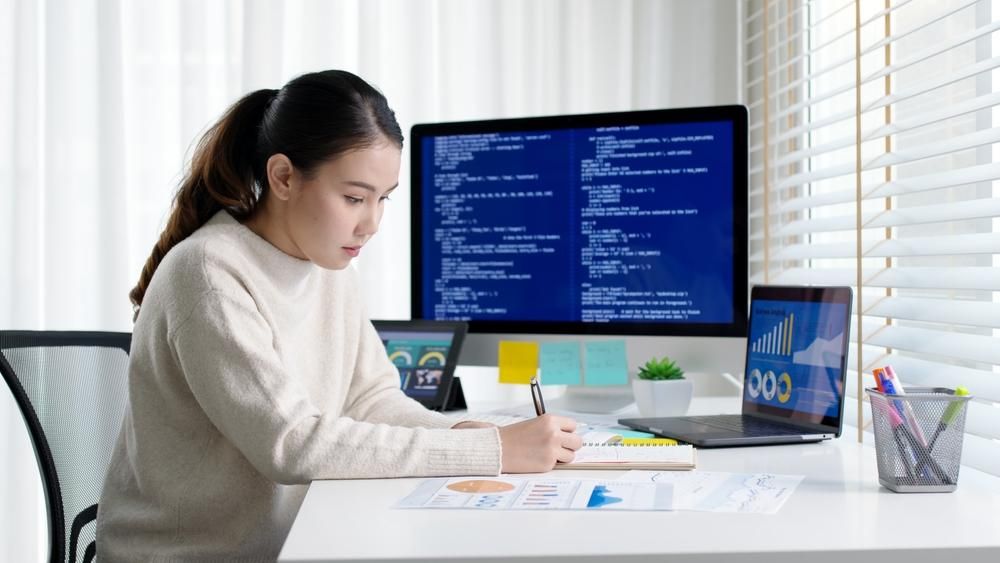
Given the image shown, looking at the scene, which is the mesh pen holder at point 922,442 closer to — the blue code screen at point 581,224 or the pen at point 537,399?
the pen at point 537,399

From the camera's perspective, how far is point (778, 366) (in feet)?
4.79

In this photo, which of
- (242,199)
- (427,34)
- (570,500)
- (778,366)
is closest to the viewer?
(570,500)

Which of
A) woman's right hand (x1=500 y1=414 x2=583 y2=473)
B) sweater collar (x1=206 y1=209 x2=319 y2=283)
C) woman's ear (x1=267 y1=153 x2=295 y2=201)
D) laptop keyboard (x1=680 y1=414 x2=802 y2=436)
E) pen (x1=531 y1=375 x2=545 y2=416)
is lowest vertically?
laptop keyboard (x1=680 y1=414 x2=802 y2=436)

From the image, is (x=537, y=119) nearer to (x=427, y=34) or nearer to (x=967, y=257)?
(x=967, y=257)

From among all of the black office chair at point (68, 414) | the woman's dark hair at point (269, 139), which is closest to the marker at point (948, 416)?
the woman's dark hair at point (269, 139)

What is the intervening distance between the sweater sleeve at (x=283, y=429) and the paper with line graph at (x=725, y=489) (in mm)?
Answer: 190

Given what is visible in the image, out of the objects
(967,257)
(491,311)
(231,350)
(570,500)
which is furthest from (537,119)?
(570,500)

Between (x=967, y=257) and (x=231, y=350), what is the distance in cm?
117

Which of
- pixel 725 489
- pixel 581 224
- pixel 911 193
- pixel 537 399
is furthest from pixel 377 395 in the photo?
pixel 911 193

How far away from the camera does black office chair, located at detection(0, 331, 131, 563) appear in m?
1.44

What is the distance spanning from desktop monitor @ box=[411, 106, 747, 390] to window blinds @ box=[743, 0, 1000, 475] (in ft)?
0.77

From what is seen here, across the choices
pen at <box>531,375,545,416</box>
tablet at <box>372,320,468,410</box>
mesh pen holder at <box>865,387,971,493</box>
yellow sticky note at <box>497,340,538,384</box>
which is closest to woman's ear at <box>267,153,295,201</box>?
pen at <box>531,375,545,416</box>

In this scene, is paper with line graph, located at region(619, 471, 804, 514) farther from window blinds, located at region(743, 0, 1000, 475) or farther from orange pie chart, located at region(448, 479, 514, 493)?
window blinds, located at region(743, 0, 1000, 475)

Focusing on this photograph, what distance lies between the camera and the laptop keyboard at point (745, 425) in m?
1.34
